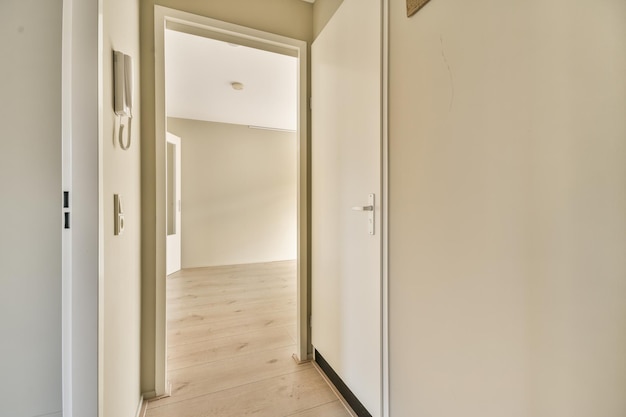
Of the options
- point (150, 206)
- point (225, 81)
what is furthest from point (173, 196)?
point (150, 206)

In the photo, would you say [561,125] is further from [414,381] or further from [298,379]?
[298,379]

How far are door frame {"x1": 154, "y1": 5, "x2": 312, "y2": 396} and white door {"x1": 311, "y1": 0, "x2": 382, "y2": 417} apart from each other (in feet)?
0.24

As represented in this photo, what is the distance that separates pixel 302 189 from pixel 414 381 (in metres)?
1.27

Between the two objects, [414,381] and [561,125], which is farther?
[414,381]

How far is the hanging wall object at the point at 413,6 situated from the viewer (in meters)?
0.98

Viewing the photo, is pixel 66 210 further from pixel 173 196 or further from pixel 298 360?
pixel 173 196

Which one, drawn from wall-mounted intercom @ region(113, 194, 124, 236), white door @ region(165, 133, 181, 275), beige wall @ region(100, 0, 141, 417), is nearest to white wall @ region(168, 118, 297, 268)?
white door @ region(165, 133, 181, 275)

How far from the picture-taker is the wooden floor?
4.84 ft

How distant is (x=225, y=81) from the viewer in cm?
306

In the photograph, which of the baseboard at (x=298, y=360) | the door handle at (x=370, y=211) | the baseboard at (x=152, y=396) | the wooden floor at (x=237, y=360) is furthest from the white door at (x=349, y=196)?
the baseboard at (x=152, y=396)

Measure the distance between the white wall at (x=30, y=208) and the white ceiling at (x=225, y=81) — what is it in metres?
1.49

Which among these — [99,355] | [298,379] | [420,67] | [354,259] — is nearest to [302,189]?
[354,259]

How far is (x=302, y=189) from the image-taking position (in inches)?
74.6

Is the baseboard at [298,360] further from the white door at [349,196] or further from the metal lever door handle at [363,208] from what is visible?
the metal lever door handle at [363,208]
